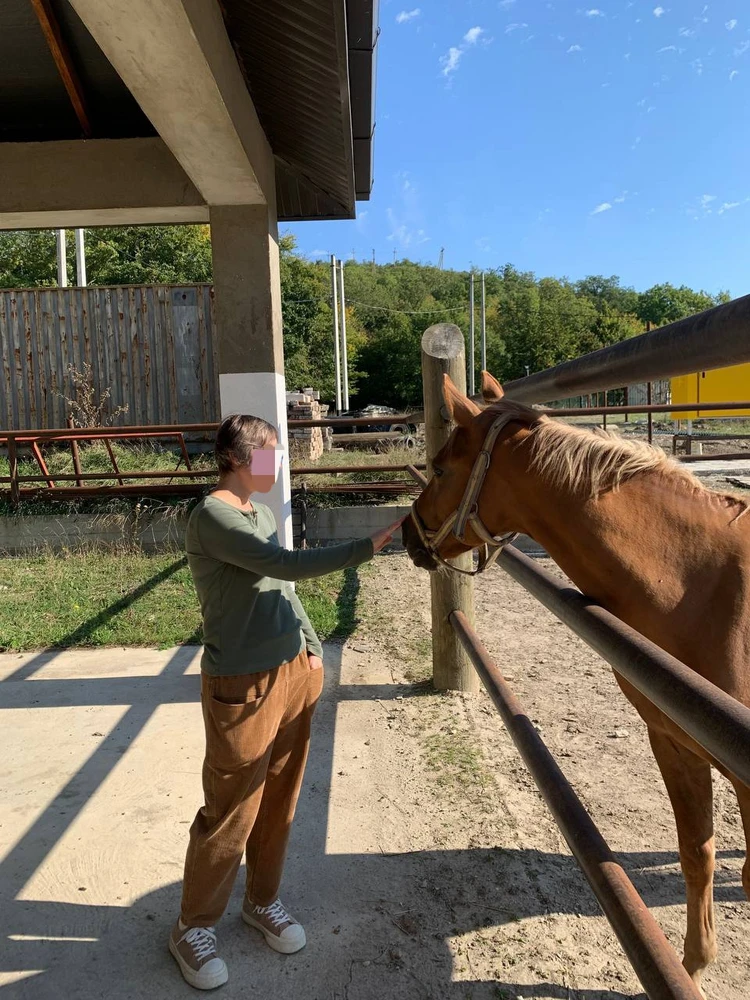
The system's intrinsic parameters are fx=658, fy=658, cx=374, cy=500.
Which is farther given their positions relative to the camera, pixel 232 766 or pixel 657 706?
pixel 232 766

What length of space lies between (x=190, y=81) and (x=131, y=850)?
3232 millimetres

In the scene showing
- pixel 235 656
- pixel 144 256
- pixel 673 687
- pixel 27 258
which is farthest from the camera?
pixel 144 256

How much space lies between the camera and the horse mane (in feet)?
5.35

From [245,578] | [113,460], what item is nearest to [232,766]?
[245,578]

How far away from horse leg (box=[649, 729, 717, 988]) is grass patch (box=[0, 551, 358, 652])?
3444 millimetres

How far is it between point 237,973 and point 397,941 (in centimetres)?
50

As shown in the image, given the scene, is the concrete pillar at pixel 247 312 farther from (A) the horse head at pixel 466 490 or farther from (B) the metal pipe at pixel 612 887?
(B) the metal pipe at pixel 612 887

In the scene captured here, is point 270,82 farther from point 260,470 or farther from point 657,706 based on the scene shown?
point 657,706

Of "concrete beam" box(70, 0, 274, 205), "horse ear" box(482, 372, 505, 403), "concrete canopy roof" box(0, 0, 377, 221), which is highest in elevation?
"concrete canopy roof" box(0, 0, 377, 221)

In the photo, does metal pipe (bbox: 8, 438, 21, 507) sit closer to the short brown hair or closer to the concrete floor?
the concrete floor

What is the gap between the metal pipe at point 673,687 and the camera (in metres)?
0.93

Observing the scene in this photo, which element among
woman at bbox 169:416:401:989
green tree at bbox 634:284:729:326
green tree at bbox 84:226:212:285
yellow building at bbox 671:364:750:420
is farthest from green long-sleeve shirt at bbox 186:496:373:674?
green tree at bbox 634:284:729:326

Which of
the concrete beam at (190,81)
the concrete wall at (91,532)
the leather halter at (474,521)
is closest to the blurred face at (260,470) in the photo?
the leather halter at (474,521)

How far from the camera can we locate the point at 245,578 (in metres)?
1.96
